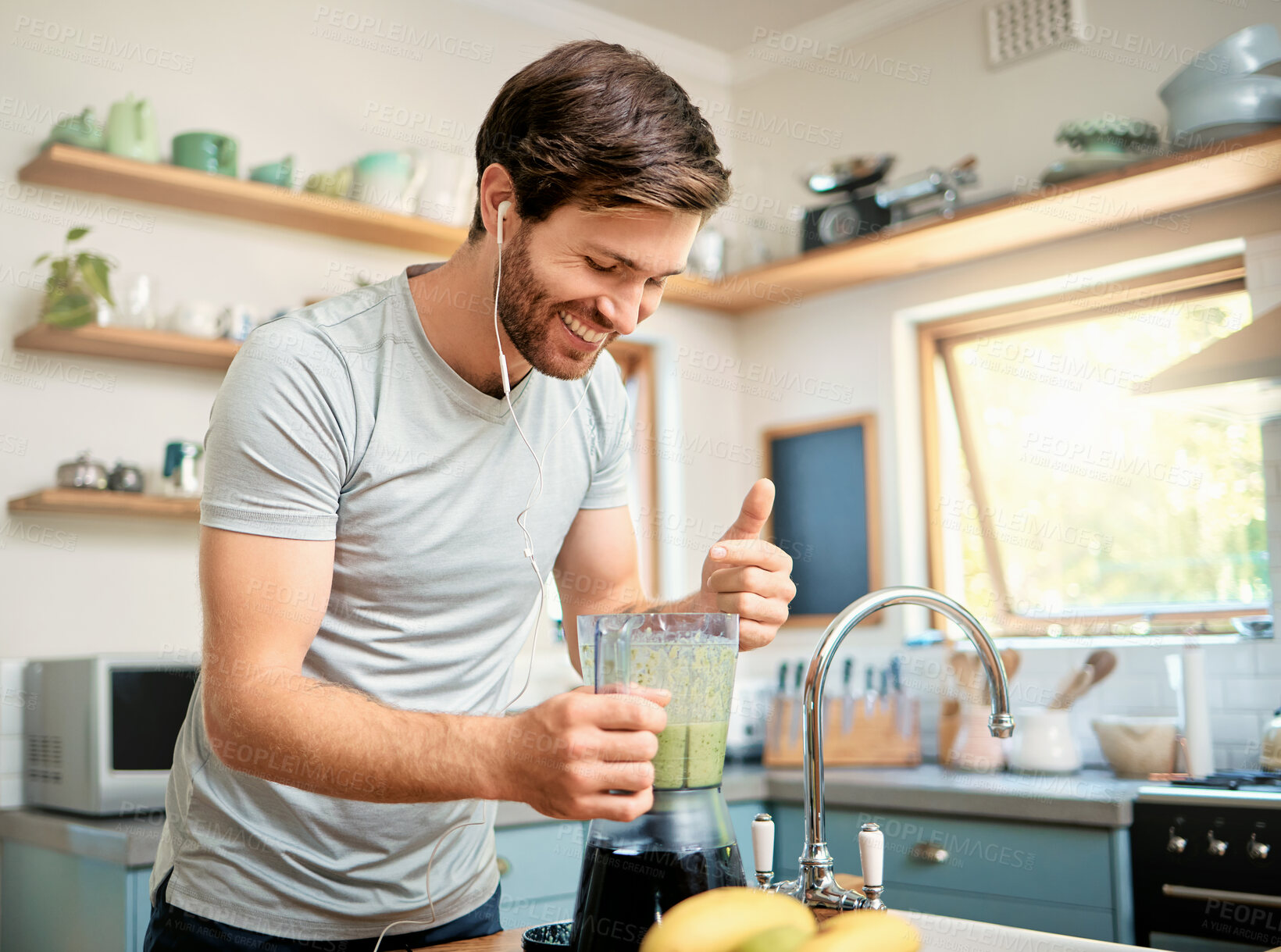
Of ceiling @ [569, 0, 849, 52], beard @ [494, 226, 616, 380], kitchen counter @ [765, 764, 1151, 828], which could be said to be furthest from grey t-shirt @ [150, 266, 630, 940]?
ceiling @ [569, 0, 849, 52]

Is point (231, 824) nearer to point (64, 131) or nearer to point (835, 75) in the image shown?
point (64, 131)

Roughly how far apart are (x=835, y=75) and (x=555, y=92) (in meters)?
2.83

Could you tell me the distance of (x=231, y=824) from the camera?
1.30 m

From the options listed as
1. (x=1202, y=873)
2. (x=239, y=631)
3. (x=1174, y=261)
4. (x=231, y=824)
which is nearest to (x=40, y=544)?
(x=231, y=824)

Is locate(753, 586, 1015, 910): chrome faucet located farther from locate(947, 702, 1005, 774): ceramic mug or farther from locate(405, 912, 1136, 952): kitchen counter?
locate(947, 702, 1005, 774): ceramic mug

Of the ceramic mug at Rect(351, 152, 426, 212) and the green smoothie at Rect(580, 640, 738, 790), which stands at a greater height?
the ceramic mug at Rect(351, 152, 426, 212)

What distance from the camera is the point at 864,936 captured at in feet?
2.77

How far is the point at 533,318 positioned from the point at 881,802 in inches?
70.9

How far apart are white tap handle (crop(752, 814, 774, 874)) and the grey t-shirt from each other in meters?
0.37

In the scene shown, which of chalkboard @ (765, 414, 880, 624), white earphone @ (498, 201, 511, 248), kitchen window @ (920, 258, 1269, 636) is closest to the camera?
white earphone @ (498, 201, 511, 248)

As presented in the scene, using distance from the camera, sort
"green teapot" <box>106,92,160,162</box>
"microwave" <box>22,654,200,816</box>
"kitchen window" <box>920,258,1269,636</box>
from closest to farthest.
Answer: "microwave" <box>22,654,200,816</box> → "green teapot" <box>106,92,160,162</box> → "kitchen window" <box>920,258,1269,636</box>

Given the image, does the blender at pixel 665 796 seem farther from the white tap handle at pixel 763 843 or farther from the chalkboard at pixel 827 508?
the chalkboard at pixel 827 508

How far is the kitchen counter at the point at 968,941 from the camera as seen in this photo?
1.09 meters

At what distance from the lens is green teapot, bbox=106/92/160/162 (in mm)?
2742
